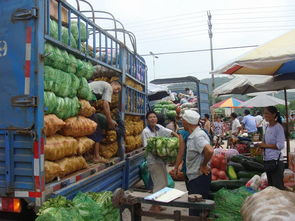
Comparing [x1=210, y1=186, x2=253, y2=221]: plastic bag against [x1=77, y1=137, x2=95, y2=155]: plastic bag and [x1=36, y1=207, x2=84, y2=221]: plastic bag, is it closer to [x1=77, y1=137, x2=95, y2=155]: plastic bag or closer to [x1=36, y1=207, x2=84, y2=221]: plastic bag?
[x1=36, y1=207, x2=84, y2=221]: plastic bag

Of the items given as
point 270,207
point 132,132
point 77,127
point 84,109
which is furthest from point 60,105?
point 132,132

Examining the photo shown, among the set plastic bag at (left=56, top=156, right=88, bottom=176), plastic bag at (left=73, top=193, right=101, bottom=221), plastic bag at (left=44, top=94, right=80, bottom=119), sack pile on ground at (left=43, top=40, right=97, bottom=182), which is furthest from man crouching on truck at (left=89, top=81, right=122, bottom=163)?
plastic bag at (left=73, top=193, right=101, bottom=221)

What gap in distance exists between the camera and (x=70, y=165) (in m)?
4.08

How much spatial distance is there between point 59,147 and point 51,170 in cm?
33

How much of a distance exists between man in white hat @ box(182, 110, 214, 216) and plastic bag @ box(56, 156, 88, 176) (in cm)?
148

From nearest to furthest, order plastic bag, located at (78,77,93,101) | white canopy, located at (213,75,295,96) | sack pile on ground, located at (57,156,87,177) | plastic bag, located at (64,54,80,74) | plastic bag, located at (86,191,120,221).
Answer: plastic bag, located at (86,191,120,221)
sack pile on ground, located at (57,156,87,177)
plastic bag, located at (64,54,80,74)
plastic bag, located at (78,77,93,101)
white canopy, located at (213,75,295,96)

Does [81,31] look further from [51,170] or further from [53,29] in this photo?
[51,170]

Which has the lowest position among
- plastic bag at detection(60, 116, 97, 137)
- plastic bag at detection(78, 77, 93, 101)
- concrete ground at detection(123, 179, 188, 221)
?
concrete ground at detection(123, 179, 188, 221)

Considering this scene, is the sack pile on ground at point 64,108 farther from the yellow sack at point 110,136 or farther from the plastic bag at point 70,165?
the yellow sack at point 110,136

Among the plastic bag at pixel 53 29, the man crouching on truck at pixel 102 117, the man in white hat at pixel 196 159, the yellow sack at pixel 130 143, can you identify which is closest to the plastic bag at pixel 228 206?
the man in white hat at pixel 196 159

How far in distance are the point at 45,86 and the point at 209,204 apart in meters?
2.26

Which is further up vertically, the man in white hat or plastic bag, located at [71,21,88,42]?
plastic bag, located at [71,21,88,42]

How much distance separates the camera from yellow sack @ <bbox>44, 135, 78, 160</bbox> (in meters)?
3.59

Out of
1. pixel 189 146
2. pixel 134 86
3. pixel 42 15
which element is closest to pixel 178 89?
pixel 134 86
